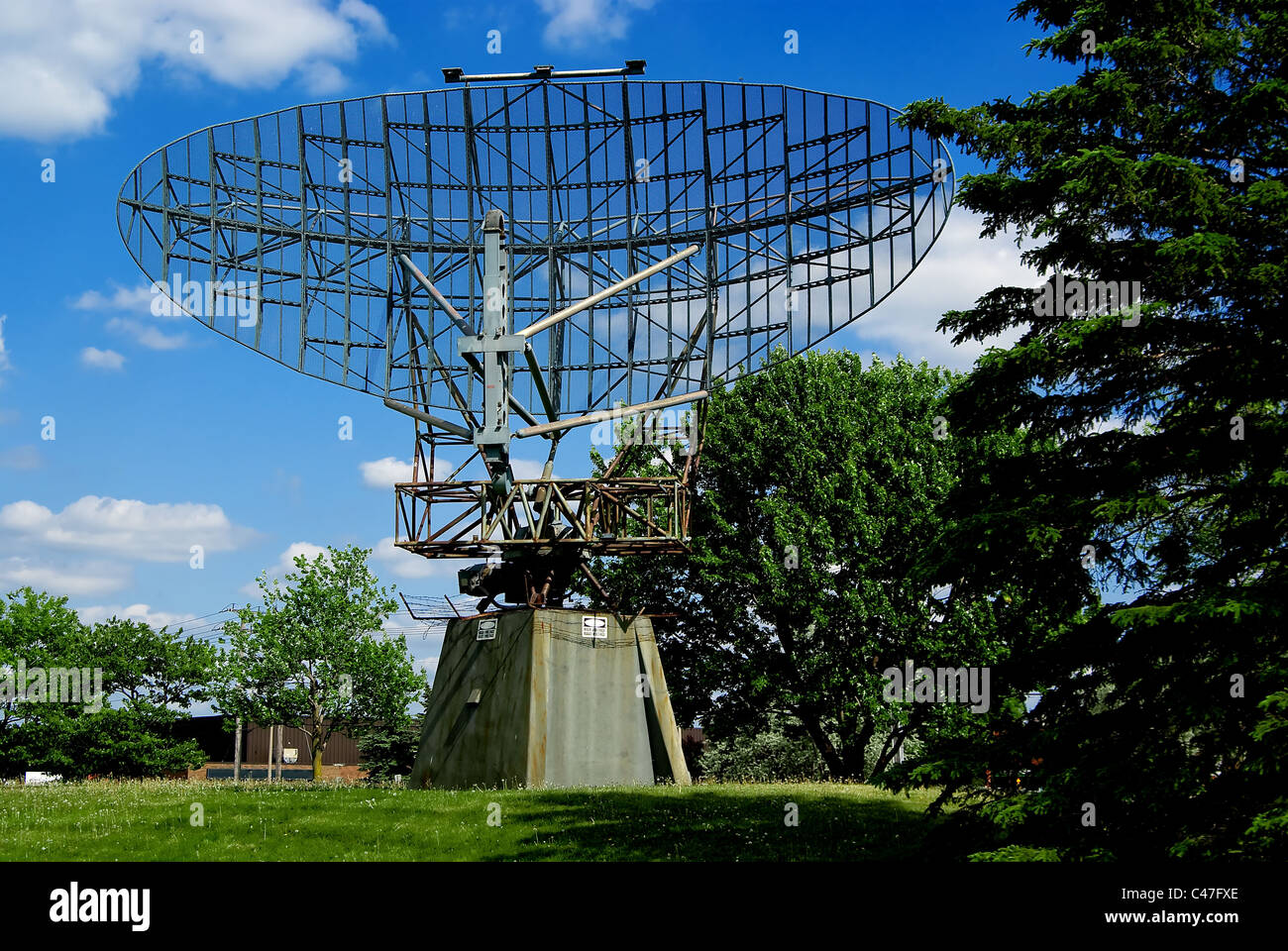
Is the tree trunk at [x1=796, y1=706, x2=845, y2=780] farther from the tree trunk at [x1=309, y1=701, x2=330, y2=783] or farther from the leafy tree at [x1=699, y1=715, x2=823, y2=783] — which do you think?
the tree trunk at [x1=309, y1=701, x2=330, y2=783]

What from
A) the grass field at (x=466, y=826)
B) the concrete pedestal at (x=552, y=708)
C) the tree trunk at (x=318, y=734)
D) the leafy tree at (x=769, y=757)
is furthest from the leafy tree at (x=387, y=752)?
the grass field at (x=466, y=826)

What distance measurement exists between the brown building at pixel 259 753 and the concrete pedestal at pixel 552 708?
161 ft

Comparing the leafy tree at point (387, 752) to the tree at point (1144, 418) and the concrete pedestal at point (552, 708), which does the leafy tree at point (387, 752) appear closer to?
the concrete pedestal at point (552, 708)

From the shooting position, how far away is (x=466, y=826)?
1797cm

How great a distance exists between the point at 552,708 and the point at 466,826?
6.80 m

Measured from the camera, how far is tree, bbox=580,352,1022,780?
33.9 metres

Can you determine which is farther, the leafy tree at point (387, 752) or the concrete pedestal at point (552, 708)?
the leafy tree at point (387, 752)

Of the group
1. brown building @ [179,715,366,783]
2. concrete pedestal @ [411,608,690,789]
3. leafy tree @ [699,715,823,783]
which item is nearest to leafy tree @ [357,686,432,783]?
leafy tree @ [699,715,823,783]

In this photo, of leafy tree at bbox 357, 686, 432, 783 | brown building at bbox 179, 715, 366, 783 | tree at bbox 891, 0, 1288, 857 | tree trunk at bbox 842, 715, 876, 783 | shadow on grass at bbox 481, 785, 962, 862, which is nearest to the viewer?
tree at bbox 891, 0, 1288, 857

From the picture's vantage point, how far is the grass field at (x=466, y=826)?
1611 cm

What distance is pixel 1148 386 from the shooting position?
12.7 meters

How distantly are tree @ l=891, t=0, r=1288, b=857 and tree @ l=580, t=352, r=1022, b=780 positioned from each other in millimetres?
19326
